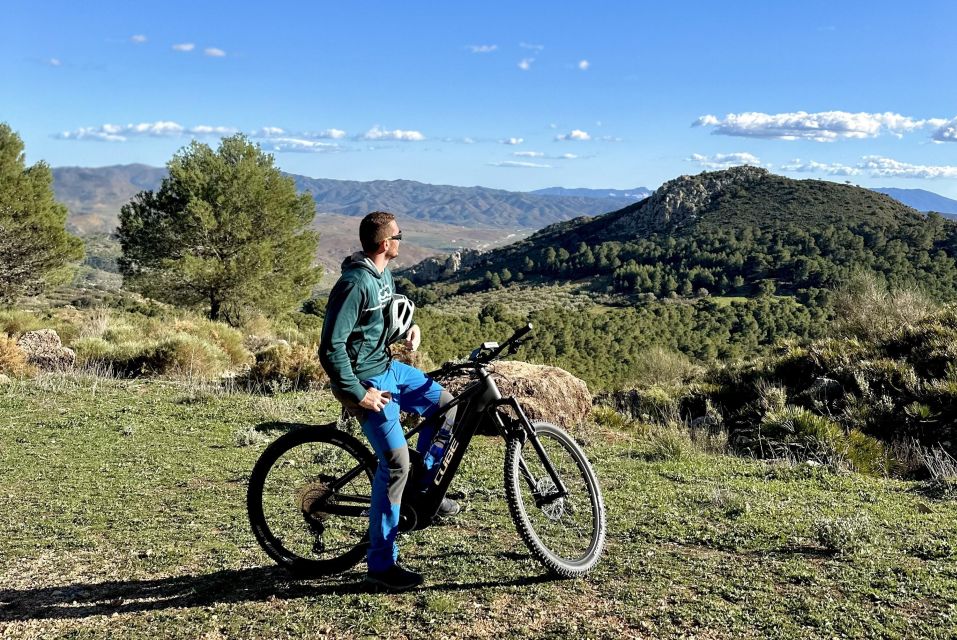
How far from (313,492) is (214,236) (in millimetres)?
27924

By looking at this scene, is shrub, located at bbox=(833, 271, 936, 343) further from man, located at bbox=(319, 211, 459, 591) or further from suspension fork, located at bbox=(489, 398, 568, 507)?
man, located at bbox=(319, 211, 459, 591)

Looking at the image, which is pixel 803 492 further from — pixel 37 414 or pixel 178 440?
pixel 37 414

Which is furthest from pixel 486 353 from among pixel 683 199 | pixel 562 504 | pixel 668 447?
pixel 683 199

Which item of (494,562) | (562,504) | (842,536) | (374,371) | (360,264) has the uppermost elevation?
(360,264)

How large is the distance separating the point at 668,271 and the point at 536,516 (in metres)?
79.9

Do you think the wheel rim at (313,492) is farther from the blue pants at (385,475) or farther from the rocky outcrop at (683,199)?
the rocky outcrop at (683,199)

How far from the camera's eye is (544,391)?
8.79 metres

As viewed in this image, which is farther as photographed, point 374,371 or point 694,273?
point 694,273

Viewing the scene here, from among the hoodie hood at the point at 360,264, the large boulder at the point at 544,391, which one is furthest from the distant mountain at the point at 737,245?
the hoodie hood at the point at 360,264

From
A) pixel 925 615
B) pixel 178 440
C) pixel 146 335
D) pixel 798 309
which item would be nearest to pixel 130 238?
pixel 146 335

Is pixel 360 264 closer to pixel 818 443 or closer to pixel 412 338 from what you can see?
pixel 412 338

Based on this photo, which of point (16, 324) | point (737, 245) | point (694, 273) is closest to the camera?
point (16, 324)

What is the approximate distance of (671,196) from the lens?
4414 inches

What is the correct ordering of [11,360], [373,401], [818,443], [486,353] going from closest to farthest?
1. [373,401]
2. [486,353]
3. [818,443]
4. [11,360]
